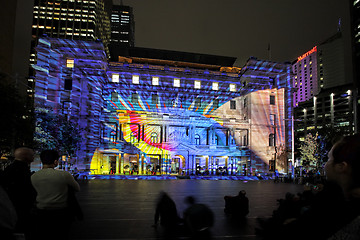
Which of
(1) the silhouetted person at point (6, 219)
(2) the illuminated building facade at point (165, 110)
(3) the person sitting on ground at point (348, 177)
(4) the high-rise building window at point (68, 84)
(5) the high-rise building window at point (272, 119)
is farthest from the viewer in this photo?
(5) the high-rise building window at point (272, 119)

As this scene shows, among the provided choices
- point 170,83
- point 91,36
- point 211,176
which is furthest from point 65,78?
point 91,36

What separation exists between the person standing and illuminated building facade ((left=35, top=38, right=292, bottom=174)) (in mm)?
57192

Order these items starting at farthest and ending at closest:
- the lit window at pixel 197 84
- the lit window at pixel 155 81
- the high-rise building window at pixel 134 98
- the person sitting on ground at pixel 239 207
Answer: the lit window at pixel 197 84, the lit window at pixel 155 81, the high-rise building window at pixel 134 98, the person sitting on ground at pixel 239 207

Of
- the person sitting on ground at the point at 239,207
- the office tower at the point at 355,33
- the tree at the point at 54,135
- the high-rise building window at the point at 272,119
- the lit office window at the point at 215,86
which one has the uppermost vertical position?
the office tower at the point at 355,33

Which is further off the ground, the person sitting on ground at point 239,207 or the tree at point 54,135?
the tree at point 54,135

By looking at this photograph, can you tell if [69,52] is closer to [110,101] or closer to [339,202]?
[110,101]

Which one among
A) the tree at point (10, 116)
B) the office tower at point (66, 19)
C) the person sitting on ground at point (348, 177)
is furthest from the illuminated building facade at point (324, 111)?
the person sitting on ground at point (348, 177)

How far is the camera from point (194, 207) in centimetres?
584

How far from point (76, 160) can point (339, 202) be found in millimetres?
61751

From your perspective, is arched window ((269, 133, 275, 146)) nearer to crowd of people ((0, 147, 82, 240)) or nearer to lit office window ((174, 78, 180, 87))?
lit office window ((174, 78, 180, 87))

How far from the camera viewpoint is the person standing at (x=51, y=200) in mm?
5273

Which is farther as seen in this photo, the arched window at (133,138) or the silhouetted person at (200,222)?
the arched window at (133,138)

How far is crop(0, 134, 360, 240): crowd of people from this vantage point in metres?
1.81

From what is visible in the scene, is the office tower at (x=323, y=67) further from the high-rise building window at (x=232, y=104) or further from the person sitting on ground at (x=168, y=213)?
the person sitting on ground at (x=168, y=213)
